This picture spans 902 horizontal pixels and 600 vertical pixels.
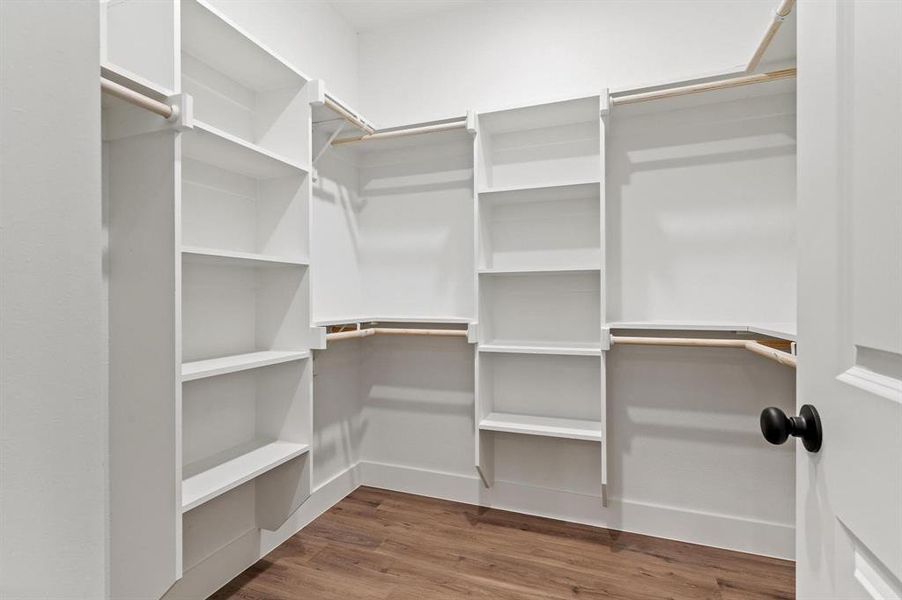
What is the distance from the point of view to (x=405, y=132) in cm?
224

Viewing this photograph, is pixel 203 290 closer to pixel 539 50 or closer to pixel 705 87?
pixel 539 50

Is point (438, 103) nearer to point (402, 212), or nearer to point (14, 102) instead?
point (402, 212)

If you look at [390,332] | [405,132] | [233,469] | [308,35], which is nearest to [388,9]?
[308,35]

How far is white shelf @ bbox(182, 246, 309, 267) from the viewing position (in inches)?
54.1

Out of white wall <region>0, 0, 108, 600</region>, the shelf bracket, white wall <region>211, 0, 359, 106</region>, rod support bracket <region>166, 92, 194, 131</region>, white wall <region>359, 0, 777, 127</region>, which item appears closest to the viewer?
white wall <region>0, 0, 108, 600</region>

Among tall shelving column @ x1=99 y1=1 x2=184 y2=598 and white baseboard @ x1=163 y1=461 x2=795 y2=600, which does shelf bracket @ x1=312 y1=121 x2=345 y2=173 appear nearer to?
tall shelving column @ x1=99 y1=1 x2=184 y2=598

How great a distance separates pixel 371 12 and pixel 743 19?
185 centimetres

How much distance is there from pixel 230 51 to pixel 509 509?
2.40m

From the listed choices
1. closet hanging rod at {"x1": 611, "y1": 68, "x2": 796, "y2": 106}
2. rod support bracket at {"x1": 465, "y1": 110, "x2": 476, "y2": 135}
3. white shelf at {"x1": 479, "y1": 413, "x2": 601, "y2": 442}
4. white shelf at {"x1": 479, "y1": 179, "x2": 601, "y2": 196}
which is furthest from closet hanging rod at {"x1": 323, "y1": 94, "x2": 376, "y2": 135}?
white shelf at {"x1": 479, "y1": 413, "x2": 601, "y2": 442}

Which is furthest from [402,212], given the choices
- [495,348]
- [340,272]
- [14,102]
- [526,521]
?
[14,102]

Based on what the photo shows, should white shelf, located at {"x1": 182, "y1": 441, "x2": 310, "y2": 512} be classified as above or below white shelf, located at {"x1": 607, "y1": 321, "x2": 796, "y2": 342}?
below

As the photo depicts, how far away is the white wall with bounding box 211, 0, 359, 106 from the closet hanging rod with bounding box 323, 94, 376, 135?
1.00ft

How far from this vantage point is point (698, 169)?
2.05m

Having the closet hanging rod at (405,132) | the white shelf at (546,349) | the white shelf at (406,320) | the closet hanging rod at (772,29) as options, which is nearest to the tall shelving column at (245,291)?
the white shelf at (406,320)
